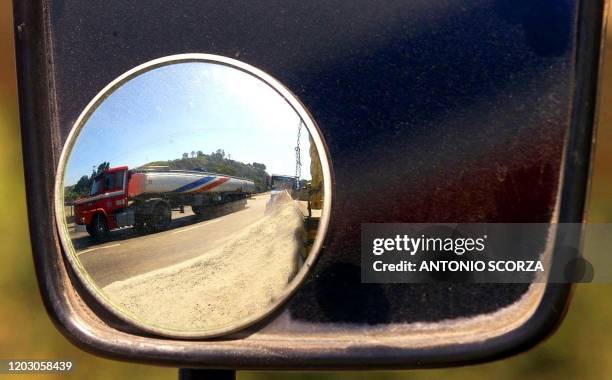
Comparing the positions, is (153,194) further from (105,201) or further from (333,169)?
(333,169)

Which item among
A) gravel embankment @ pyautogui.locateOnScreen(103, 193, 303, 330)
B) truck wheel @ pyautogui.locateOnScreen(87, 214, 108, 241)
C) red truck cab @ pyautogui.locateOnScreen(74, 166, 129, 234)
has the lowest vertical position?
gravel embankment @ pyautogui.locateOnScreen(103, 193, 303, 330)

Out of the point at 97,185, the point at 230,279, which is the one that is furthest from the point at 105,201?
the point at 230,279

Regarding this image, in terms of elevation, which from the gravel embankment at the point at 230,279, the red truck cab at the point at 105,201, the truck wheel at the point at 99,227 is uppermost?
the red truck cab at the point at 105,201

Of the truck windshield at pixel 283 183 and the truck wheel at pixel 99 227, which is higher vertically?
the truck windshield at pixel 283 183

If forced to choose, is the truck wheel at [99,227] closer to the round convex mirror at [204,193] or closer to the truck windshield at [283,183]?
the round convex mirror at [204,193]

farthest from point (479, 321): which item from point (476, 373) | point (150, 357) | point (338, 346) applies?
point (476, 373)

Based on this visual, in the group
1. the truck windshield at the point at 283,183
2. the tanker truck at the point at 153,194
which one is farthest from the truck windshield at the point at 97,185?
the truck windshield at the point at 283,183

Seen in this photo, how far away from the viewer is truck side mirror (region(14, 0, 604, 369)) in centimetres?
66

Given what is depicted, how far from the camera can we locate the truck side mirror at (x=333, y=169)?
0.66 metres

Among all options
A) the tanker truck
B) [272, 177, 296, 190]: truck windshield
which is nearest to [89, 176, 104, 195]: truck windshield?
the tanker truck

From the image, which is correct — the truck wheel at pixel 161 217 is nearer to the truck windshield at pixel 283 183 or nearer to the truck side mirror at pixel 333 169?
the truck side mirror at pixel 333 169

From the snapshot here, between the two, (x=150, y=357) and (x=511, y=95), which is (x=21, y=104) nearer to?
(x=150, y=357)

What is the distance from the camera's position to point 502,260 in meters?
0.67

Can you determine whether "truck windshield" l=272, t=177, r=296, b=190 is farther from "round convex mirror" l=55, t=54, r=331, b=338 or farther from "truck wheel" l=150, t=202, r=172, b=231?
"truck wheel" l=150, t=202, r=172, b=231
